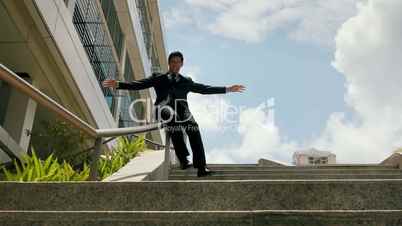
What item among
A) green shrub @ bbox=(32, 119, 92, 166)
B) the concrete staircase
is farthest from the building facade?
the concrete staircase

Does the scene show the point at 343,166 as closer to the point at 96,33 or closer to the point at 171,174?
the point at 171,174

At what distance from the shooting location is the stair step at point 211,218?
7.24 feet

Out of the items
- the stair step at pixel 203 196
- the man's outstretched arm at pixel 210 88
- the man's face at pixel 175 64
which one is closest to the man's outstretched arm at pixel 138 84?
the man's face at pixel 175 64

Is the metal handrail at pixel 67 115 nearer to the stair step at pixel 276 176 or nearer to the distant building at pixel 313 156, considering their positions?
the stair step at pixel 276 176

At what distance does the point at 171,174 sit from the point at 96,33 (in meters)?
8.54

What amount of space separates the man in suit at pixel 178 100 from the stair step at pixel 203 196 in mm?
1726

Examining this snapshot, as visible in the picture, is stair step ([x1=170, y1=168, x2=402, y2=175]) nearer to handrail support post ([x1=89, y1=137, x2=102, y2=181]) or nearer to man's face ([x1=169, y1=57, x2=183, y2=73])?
man's face ([x1=169, y1=57, x2=183, y2=73])

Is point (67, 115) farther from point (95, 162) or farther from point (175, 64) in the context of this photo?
point (175, 64)

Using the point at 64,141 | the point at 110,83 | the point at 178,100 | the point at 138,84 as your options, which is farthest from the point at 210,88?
the point at 64,141

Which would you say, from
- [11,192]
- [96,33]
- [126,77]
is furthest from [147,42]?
[11,192]

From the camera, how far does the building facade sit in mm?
7473

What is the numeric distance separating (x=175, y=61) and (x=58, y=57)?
168 inches

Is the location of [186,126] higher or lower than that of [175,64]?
lower

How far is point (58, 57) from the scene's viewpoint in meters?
8.25
